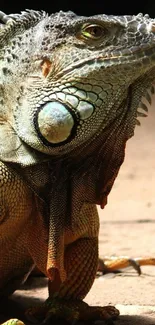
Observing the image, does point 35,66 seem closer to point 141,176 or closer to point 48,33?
point 48,33

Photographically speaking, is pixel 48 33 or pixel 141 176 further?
pixel 141 176

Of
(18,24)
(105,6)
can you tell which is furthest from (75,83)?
(105,6)

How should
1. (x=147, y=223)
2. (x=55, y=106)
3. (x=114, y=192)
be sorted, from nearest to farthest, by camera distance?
(x=55, y=106) < (x=147, y=223) < (x=114, y=192)

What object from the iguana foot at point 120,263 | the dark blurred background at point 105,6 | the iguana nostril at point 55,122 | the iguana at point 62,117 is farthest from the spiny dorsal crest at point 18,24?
the dark blurred background at point 105,6

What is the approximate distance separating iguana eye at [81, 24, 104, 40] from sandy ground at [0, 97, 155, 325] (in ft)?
5.26

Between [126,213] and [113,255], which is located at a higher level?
[126,213]

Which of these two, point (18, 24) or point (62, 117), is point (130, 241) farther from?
point (62, 117)

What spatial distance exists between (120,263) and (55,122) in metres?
2.34

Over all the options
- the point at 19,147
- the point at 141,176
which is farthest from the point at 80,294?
the point at 141,176

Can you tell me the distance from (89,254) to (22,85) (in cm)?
104

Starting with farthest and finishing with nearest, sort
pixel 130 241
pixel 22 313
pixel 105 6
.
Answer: pixel 105 6 < pixel 130 241 < pixel 22 313

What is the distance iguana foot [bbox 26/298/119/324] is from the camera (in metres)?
4.25

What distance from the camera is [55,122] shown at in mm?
3709

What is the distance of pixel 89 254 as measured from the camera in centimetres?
434
